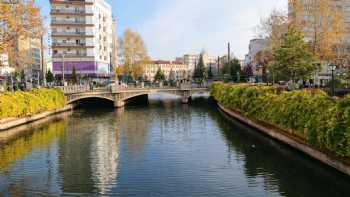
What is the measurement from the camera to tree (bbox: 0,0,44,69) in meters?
44.2

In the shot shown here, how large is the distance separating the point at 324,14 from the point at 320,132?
39226 millimetres

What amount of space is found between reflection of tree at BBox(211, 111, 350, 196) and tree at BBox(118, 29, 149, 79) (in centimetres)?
6773

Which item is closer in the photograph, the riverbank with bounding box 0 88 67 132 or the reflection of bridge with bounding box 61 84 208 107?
the riverbank with bounding box 0 88 67 132

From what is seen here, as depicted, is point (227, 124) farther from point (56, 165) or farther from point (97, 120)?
point (56, 165)

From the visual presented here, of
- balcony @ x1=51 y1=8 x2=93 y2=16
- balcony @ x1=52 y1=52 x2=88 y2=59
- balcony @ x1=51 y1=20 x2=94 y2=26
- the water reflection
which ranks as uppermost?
balcony @ x1=51 y1=8 x2=93 y2=16

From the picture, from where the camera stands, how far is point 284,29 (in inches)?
2425

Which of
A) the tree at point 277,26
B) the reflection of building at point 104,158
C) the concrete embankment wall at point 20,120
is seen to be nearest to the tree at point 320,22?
the tree at point 277,26

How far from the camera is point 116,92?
70000 millimetres

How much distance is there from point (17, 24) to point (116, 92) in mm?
26638

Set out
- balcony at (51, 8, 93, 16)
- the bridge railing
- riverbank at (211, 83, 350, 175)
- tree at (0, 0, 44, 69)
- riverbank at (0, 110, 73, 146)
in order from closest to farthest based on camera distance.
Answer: riverbank at (211, 83, 350, 175) → riverbank at (0, 110, 73, 146) → tree at (0, 0, 44, 69) → the bridge railing → balcony at (51, 8, 93, 16)

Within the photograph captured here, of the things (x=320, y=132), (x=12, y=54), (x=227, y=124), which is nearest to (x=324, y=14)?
(x=227, y=124)

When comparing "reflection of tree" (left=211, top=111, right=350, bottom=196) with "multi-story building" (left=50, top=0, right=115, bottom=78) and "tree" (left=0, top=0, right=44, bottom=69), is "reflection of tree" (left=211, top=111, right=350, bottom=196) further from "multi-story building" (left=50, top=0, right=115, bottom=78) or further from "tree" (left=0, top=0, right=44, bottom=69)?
"multi-story building" (left=50, top=0, right=115, bottom=78)

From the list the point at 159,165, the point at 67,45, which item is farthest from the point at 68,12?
the point at 159,165

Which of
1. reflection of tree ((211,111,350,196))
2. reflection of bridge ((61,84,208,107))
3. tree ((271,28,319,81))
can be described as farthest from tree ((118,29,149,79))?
reflection of tree ((211,111,350,196))
